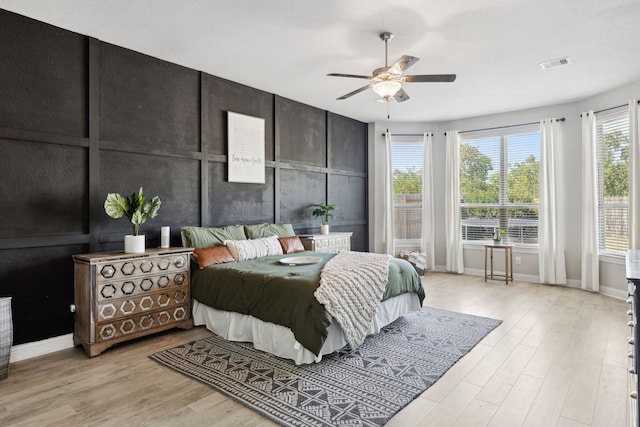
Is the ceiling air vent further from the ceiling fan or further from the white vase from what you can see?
the white vase

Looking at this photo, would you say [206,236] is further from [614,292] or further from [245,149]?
[614,292]

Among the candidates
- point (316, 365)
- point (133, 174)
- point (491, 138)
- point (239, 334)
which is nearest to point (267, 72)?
point (133, 174)

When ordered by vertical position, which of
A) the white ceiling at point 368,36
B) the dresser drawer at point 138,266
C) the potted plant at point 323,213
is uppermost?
the white ceiling at point 368,36

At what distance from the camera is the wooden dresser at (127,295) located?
3074 millimetres

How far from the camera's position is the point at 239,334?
3.37m

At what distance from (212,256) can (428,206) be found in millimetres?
4522

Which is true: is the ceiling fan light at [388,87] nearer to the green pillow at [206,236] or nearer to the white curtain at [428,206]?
the green pillow at [206,236]

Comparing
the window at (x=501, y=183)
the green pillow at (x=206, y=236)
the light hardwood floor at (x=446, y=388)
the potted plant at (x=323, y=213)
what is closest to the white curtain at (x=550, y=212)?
the window at (x=501, y=183)

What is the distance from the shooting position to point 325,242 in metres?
5.45

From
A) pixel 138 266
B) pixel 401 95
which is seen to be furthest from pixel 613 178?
pixel 138 266

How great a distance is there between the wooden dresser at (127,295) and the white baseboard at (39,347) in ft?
0.26

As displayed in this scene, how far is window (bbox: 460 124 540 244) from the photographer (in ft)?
20.4

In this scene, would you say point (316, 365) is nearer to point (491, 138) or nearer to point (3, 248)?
point (3, 248)

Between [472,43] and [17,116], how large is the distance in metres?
4.18
